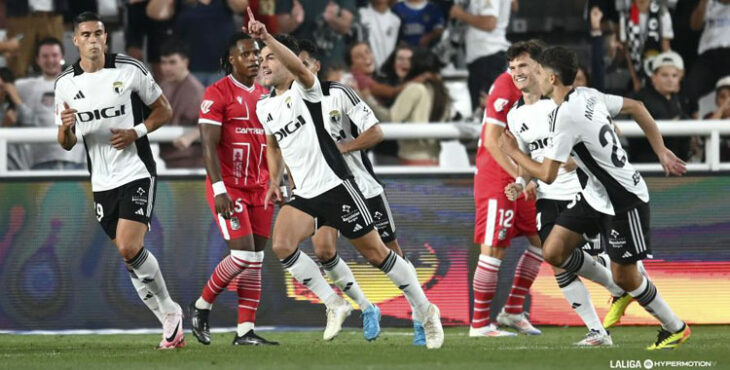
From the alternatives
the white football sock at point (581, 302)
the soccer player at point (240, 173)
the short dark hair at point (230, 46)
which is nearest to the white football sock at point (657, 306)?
the white football sock at point (581, 302)

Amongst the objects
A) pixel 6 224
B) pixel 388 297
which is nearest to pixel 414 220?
pixel 388 297

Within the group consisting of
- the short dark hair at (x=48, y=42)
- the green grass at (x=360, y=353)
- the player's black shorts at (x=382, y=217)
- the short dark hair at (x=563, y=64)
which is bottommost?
the green grass at (x=360, y=353)

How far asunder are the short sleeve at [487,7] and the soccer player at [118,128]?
4.89 meters

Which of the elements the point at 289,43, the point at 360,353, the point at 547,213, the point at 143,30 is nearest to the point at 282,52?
the point at 289,43

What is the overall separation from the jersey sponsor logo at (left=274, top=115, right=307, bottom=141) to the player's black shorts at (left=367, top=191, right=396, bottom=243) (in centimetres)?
128

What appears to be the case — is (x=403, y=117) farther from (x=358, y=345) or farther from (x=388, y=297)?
(x=358, y=345)

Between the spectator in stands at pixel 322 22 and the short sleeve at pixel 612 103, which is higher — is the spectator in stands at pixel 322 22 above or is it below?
below

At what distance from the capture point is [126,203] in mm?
10008

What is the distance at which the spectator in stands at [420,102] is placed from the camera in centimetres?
1331

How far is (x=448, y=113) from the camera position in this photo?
44.6ft

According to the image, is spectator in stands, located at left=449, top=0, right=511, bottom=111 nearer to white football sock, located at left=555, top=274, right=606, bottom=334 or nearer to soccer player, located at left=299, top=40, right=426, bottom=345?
soccer player, located at left=299, top=40, right=426, bottom=345

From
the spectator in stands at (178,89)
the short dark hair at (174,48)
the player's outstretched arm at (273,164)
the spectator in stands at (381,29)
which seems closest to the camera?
the player's outstretched arm at (273,164)

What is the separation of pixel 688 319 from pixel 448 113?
3047mm

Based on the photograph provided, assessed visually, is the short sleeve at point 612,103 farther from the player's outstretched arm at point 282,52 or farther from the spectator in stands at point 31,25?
the spectator in stands at point 31,25
